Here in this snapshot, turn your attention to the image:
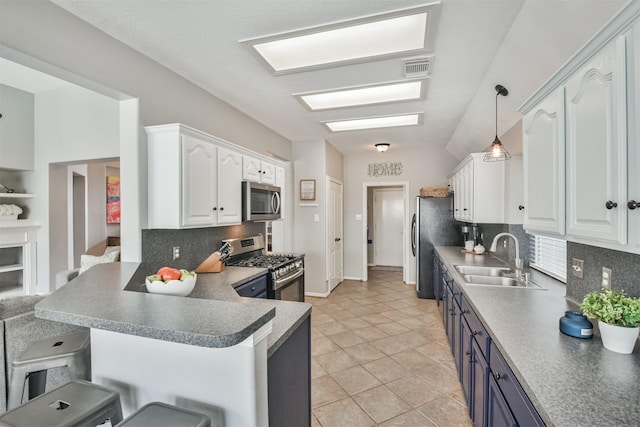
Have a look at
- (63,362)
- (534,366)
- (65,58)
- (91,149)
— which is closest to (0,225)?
(91,149)

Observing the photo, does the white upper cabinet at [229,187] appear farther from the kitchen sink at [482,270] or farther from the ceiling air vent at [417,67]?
the kitchen sink at [482,270]

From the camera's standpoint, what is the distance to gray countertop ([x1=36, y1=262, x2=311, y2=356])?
0.96 m

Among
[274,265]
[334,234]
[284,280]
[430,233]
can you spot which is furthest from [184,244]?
[430,233]

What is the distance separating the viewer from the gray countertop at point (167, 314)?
0.96 meters

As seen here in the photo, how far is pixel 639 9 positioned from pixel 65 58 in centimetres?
278

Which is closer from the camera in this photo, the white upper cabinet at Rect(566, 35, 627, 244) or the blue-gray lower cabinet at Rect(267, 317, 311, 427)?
the white upper cabinet at Rect(566, 35, 627, 244)

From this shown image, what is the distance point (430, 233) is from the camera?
16.3 ft

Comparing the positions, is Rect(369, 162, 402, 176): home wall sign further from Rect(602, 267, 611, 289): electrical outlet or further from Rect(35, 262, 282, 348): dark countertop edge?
Rect(35, 262, 282, 348): dark countertop edge

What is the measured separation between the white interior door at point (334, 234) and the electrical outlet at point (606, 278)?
384 cm

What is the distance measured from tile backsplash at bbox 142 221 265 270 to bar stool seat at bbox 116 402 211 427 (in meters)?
1.58

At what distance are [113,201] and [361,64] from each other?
5694mm

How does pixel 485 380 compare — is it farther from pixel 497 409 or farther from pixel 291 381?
pixel 291 381

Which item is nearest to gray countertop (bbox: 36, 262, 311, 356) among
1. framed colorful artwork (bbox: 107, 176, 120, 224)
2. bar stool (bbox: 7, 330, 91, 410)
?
bar stool (bbox: 7, 330, 91, 410)

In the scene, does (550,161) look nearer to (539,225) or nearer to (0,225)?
(539,225)
